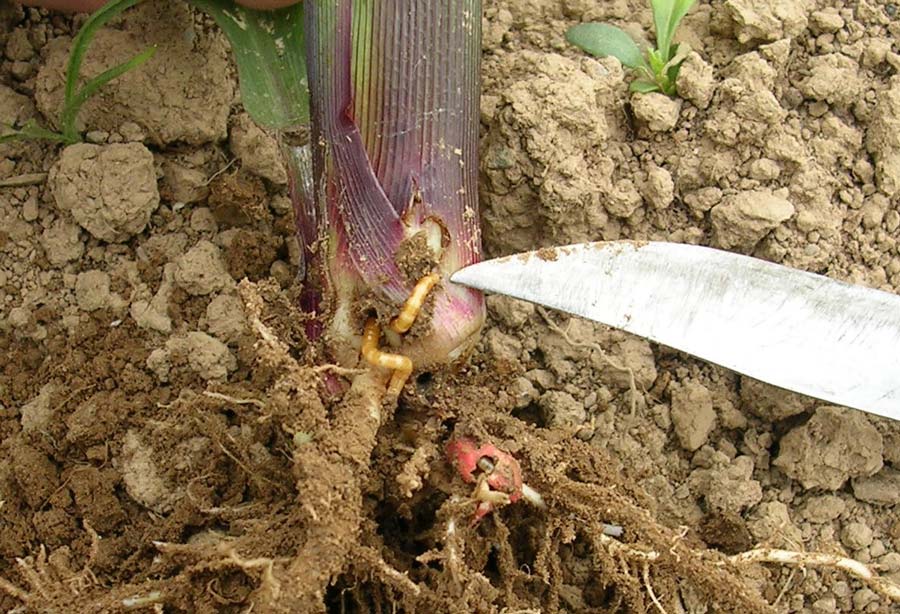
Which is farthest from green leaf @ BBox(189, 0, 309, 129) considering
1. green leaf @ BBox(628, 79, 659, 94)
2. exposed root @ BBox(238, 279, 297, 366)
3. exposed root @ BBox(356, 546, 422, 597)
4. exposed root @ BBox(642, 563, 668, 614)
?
exposed root @ BBox(642, 563, 668, 614)

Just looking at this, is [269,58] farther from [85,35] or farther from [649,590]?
[649,590]

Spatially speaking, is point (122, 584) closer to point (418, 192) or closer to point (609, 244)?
point (418, 192)

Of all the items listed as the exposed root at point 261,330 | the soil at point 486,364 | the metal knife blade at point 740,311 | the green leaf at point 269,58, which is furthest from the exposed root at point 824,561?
the green leaf at point 269,58

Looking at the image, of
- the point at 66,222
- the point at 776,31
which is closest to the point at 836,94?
the point at 776,31

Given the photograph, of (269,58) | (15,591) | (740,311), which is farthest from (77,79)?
(740,311)

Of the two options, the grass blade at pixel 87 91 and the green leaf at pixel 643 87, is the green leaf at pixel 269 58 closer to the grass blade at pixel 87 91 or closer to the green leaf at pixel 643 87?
the grass blade at pixel 87 91

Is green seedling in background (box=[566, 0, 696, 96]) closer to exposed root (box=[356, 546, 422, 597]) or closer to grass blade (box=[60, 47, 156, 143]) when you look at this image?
grass blade (box=[60, 47, 156, 143])
